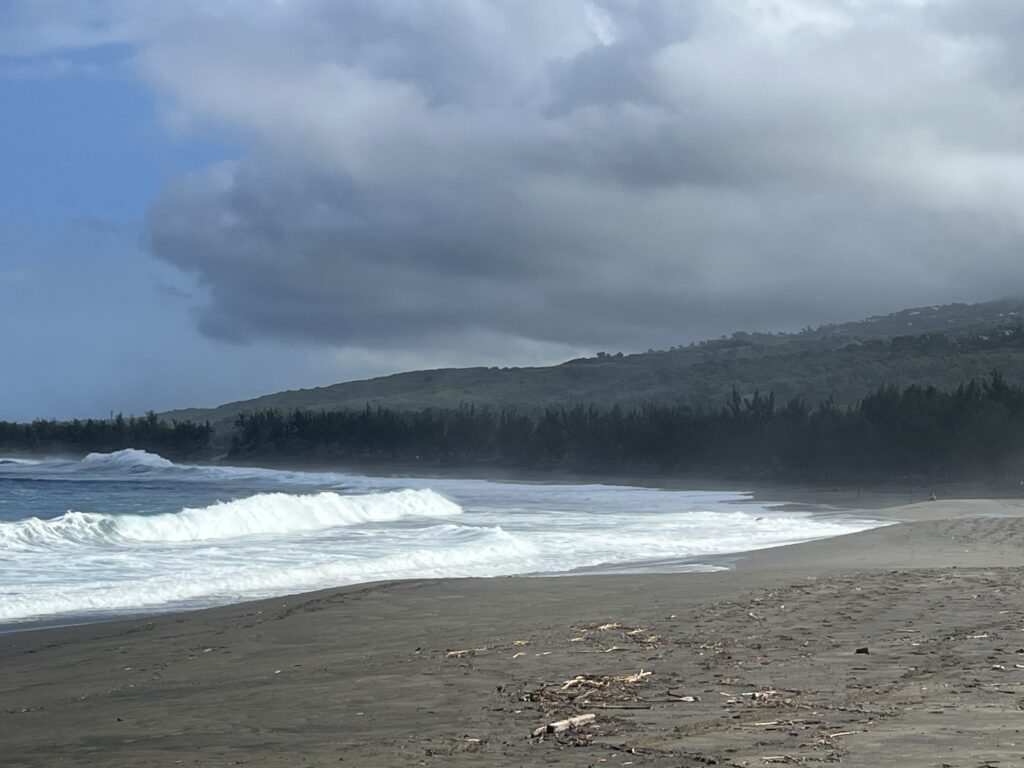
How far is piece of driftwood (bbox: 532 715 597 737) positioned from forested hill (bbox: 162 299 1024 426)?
8492cm

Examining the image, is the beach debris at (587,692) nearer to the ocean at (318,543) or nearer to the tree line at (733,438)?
the ocean at (318,543)

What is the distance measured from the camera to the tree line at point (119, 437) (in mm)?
119312

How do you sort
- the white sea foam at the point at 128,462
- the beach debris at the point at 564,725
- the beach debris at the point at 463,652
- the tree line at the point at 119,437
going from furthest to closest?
the tree line at the point at 119,437 → the white sea foam at the point at 128,462 → the beach debris at the point at 463,652 → the beach debris at the point at 564,725

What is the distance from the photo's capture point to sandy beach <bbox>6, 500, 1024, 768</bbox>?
592 cm

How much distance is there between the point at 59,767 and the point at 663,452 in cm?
7490

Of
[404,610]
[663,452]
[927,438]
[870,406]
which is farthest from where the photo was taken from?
[663,452]

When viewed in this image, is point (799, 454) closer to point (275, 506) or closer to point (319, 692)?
point (275, 506)

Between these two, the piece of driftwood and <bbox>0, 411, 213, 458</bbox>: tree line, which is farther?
<bbox>0, 411, 213, 458</bbox>: tree line

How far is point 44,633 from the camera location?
488 inches

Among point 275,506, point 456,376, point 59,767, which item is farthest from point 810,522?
point 456,376

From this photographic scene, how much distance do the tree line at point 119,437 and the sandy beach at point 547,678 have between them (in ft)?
358

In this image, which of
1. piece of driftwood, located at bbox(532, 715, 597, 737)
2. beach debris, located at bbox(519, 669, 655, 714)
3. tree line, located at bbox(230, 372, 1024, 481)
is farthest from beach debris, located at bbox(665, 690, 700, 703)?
tree line, located at bbox(230, 372, 1024, 481)

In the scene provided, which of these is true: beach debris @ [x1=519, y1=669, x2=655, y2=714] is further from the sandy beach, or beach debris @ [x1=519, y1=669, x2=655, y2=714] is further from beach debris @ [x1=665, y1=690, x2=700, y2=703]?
beach debris @ [x1=665, y1=690, x2=700, y2=703]

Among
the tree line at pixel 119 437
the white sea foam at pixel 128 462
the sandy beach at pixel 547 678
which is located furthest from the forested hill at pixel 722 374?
the sandy beach at pixel 547 678
